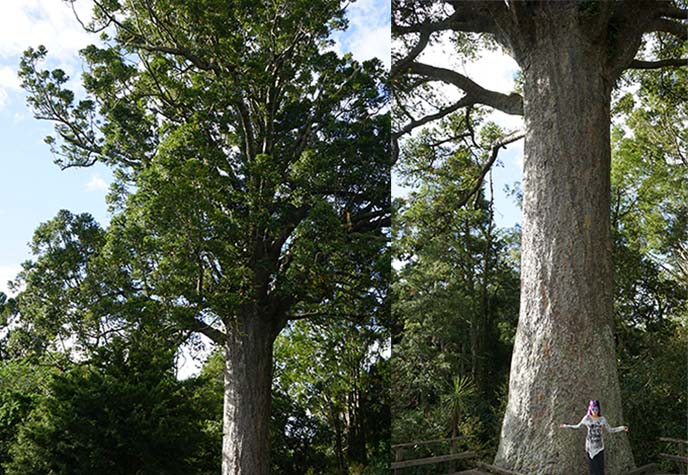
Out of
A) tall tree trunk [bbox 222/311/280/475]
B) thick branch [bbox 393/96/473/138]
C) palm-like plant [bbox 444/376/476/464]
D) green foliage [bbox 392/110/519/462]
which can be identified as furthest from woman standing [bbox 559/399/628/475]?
thick branch [bbox 393/96/473/138]

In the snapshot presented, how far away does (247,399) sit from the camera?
7.18 meters

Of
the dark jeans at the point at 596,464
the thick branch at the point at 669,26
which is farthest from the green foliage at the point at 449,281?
the dark jeans at the point at 596,464

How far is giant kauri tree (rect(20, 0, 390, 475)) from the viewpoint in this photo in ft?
21.5

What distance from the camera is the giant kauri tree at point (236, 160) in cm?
656

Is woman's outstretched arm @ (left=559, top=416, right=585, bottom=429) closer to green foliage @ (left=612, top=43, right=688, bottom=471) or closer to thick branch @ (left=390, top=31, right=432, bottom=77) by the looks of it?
green foliage @ (left=612, top=43, right=688, bottom=471)

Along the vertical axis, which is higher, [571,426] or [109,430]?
[109,430]

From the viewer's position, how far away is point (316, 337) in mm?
9688

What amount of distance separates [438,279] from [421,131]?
2095 millimetres

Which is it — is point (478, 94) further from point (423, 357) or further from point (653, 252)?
point (653, 252)

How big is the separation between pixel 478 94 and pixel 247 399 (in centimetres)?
422

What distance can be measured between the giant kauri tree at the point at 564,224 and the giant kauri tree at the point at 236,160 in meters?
2.18

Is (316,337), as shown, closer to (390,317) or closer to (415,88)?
(390,317)

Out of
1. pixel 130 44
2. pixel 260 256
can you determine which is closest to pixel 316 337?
pixel 260 256

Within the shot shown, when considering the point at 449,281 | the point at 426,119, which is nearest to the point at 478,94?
the point at 426,119
